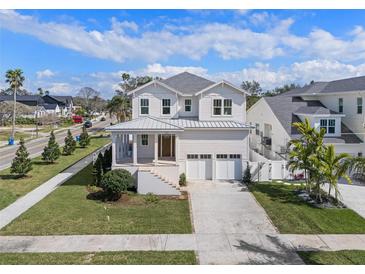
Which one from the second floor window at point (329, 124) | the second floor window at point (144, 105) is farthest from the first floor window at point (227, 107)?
the second floor window at point (329, 124)

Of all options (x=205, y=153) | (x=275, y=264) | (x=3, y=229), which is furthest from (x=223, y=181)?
(x=3, y=229)

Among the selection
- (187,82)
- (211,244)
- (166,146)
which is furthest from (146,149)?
(211,244)

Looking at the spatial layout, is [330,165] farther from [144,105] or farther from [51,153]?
[51,153]

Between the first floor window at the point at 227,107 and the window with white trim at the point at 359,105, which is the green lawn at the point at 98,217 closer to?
the first floor window at the point at 227,107

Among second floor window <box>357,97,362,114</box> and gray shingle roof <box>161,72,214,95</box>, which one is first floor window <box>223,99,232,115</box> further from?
second floor window <box>357,97,362,114</box>

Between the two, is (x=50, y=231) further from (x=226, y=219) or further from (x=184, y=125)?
(x=184, y=125)

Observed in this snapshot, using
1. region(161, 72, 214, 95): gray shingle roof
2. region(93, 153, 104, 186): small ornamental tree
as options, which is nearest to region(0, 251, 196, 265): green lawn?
region(93, 153, 104, 186): small ornamental tree
